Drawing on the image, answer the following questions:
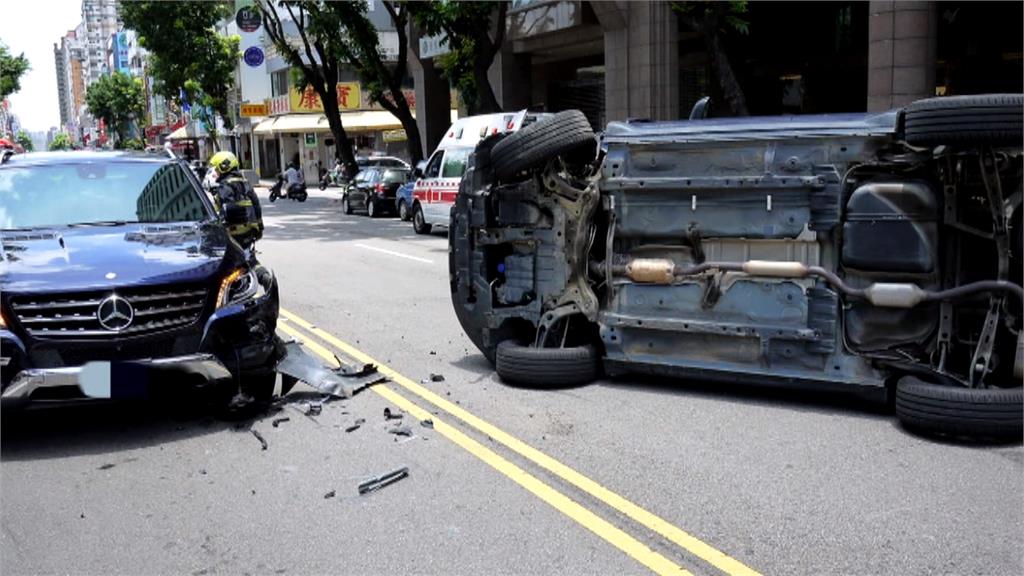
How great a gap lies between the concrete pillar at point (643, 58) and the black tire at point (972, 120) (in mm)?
18255

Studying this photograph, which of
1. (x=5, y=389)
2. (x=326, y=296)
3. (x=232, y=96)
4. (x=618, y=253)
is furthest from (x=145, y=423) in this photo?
(x=232, y=96)

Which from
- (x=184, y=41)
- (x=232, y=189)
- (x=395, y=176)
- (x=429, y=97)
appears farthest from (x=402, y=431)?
(x=184, y=41)

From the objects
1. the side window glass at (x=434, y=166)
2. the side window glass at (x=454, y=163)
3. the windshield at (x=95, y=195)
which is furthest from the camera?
the side window glass at (x=434, y=166)

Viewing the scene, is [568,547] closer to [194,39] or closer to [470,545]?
[470,545]

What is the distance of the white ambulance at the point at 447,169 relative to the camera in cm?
2055

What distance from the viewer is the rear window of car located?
27.8m

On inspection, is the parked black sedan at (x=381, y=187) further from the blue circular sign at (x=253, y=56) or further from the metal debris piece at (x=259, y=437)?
the blue circular sign at (x=253, y=56)

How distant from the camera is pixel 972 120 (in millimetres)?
5465

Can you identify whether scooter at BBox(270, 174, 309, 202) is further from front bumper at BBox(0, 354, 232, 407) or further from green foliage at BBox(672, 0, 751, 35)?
front bumper at BBox(0, 354, 232, 407)

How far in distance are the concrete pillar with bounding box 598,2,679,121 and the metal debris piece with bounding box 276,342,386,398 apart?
1741 centimetres

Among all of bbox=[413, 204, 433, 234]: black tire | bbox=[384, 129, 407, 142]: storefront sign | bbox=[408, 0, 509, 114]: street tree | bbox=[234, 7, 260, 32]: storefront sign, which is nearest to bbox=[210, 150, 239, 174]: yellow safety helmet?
bbox=[413, 204, 433, 234]: black tire

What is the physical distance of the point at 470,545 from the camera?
4.34 metres

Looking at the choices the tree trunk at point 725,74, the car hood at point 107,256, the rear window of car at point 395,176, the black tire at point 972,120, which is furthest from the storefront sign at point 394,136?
the black tire at point 972,120

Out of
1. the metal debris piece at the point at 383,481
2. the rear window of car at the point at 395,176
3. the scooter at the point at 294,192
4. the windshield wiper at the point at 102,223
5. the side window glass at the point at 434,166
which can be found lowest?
the metal debris piece at the point at 383,481
